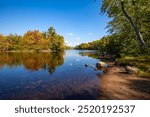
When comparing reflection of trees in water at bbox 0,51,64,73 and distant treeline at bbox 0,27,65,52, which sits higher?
distant treeline at bbox 0,27,65,52

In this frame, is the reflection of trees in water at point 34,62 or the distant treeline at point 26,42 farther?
the distant treeline at point 26,42

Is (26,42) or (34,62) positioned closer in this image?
(34,62)

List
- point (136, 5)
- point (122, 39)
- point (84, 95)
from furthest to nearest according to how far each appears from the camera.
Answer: point (122, 39), point (136, 5), point (84, 95)

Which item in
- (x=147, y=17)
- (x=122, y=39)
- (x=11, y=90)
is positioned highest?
(x=147, y=17)

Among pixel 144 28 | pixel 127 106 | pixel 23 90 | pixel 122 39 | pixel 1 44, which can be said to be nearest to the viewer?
pixel 127 106

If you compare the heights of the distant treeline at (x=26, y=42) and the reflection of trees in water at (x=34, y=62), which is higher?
the distant treeline at (x=26, y=42)

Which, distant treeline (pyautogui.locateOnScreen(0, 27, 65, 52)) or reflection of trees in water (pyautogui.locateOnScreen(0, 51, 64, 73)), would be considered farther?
distant treeline (pyautogui.locateOnScreen(0, 27, 65, 52))

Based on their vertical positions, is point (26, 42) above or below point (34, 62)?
above

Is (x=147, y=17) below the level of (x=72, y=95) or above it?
above

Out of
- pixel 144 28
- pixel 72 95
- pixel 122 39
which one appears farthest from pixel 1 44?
pixel 72 95

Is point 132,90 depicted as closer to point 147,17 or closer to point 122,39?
point 147,17

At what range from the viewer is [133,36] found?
36.8 m

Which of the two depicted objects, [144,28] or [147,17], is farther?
[144,28]

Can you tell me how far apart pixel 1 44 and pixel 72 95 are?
10301 cm
